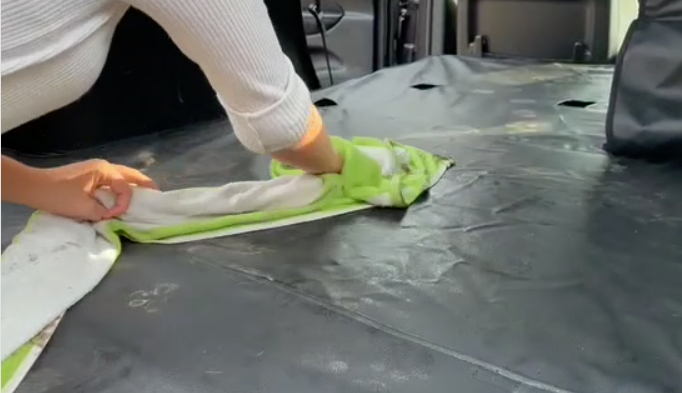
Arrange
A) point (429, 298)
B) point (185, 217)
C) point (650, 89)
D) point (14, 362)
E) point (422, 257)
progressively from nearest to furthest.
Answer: point (14, 362), point (429, 298), point (422, 257), point (185, 217), point (650, 89)

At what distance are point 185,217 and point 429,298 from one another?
0.40m

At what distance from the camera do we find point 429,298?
2.86 feet

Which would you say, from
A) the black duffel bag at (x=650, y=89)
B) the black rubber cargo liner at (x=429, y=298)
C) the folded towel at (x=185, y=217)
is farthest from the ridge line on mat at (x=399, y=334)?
the black duffel bag at (x=650, y=89)

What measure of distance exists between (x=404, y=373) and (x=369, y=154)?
54cm

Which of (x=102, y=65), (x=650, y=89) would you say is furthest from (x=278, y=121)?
(x=650, y=89)

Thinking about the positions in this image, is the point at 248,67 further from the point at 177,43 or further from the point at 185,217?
the point at 185,217

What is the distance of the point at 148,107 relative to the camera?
1.84 metres

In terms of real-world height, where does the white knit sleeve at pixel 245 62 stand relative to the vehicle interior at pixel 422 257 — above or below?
above

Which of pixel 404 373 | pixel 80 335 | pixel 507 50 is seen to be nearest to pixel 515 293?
pixel 404 373

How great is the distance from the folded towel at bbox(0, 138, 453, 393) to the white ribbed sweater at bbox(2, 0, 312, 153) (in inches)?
7.5

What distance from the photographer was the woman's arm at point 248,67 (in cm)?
74

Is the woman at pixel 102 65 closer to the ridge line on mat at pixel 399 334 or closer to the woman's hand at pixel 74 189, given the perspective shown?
the woman's hand at pixel 74 189

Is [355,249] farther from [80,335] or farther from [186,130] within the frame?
[186,130]

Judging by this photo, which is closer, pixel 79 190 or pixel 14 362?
pixel 14 362
